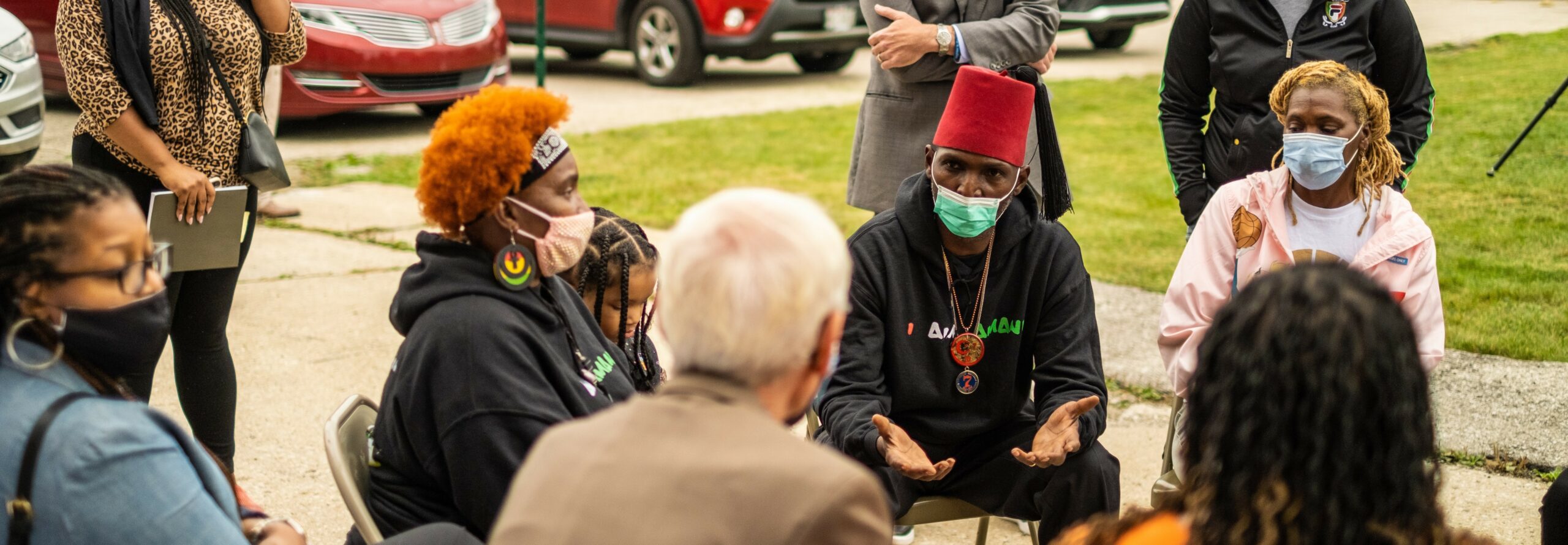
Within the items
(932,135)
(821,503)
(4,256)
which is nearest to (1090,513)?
(932,135)

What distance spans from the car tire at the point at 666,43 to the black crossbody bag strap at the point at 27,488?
35.1ft

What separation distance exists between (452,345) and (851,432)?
1.12 m

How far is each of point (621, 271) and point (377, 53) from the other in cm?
684

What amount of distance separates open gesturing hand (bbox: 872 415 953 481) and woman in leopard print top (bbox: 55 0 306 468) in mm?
1845

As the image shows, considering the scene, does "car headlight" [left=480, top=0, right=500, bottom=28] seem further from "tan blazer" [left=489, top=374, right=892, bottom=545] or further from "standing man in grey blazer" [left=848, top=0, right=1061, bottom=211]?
"tan blazer" [left=489, top=374, right=892, bottom=545]

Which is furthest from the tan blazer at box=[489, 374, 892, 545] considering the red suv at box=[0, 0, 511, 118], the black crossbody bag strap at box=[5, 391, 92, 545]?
the red suv at box=[0, 0, 511, 118]

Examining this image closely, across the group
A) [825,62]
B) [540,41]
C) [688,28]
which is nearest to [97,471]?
[540,41]

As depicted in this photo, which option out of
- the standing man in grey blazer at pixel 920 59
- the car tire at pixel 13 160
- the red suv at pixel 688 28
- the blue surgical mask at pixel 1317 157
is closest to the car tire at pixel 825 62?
the red suv at pixel 688 28

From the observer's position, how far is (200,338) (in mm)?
3748

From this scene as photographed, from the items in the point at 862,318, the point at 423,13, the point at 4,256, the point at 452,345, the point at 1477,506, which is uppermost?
the point at 4,256

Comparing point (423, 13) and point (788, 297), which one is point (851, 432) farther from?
point (423, 13)

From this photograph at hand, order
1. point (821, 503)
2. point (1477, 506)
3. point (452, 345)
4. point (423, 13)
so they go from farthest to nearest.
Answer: point (423, 13)
point (1477, 506)
point (452, 345)
point (821, 503)

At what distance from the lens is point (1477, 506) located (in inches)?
161

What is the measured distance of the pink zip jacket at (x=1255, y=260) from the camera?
3.45 m
